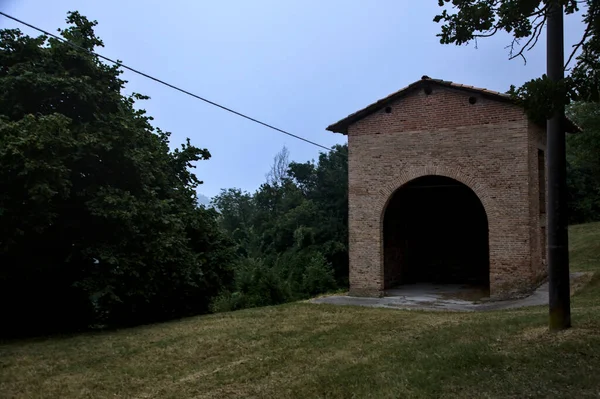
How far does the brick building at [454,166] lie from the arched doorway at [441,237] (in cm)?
162

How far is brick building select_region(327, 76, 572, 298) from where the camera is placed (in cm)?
1260

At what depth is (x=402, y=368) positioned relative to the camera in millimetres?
6051

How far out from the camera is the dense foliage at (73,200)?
29.0ft

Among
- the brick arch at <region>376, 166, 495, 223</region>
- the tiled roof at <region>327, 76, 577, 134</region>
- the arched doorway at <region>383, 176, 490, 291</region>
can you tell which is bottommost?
the arched doorway at <region>383, 176, 490, 291</region>

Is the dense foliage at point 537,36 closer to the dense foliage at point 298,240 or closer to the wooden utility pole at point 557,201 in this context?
the wooden utility pole at point 557,201

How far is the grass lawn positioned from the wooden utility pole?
1.35 ft

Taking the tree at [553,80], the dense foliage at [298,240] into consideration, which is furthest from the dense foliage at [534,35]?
the dense foliage at [298,240]

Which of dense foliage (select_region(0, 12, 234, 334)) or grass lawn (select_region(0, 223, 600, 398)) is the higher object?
dense foliage (select_region(0, 12, 234, 334))

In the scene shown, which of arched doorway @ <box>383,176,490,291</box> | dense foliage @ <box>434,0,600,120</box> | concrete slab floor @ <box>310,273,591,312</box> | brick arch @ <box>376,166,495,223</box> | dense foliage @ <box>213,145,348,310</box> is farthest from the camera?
dense foliage @ <box>213,145,348,310</box>

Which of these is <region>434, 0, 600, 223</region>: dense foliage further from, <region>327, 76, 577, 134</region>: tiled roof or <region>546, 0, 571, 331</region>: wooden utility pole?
<region>327, 76, 577, 134</region>: tiled roof

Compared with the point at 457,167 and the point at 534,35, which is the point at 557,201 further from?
the point at 457,167

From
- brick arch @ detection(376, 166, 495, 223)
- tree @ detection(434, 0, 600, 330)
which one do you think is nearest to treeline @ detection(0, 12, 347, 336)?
brick arch @ detection(376, 166, 495, 223)

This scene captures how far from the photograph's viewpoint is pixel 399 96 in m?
13.9

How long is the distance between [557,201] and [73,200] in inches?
360
